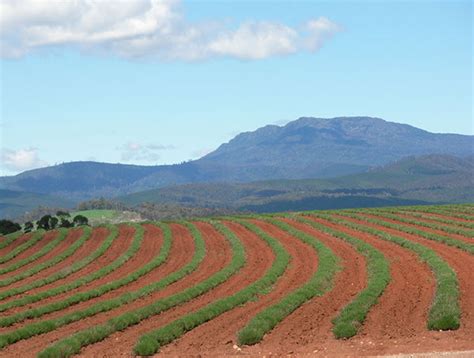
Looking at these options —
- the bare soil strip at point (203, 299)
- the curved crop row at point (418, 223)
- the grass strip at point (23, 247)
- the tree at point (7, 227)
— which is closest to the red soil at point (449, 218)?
the curved crop row at point (418, 223)

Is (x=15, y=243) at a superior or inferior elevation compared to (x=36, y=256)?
superior

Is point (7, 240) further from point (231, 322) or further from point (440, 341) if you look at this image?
point (440, 341)

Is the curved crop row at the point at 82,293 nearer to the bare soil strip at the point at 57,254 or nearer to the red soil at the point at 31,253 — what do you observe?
the bare soil strip at the point at 57,254

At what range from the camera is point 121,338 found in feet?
68.8

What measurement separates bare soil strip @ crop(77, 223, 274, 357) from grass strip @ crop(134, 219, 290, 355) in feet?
1.59

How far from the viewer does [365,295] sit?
24.5 meters

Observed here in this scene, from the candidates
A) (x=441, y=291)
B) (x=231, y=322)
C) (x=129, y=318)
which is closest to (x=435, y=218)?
(x=441, y=291)

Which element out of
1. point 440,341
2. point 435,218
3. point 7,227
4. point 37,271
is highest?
point 7,227

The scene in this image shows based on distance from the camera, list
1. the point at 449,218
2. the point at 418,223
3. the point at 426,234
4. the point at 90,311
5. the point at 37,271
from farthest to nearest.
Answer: the point at 449,218
the point at 418,223
the point at 426,234
the point at 37,271
the point at 90,311

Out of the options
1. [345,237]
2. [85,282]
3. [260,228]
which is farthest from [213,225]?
[85,282]

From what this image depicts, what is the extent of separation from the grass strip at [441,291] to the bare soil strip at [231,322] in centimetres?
499

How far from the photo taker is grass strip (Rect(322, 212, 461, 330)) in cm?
1967

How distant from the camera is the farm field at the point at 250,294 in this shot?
19438 millimetres

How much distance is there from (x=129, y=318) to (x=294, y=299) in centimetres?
537
